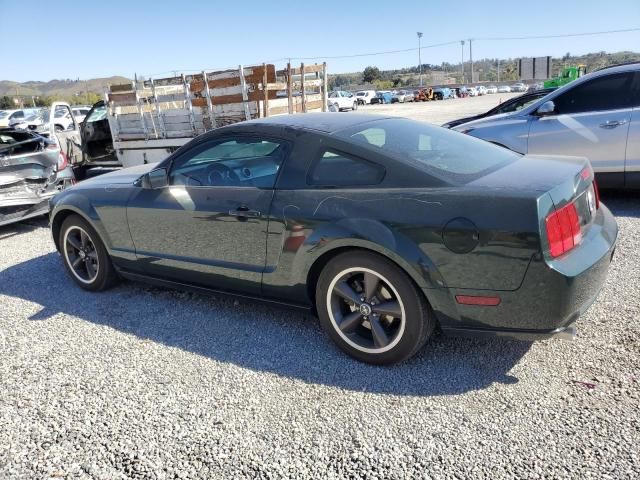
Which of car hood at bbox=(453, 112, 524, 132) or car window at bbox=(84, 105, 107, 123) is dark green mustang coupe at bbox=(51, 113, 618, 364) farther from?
car window at bbox=(84, 105, 107, 123)

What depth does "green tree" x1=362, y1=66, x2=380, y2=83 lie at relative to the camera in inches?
4547

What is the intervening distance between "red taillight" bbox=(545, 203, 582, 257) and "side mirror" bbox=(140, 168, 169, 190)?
2717mm

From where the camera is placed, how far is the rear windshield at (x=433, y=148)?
2.96 meters

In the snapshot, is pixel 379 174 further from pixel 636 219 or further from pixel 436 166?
pixel 636 219

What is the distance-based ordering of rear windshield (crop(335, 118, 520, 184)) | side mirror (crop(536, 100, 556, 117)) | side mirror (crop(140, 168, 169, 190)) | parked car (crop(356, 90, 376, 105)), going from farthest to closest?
parked car (crop(356, 90, 376, 105)) < side mirror (crop(536, 100, 556, 117)) < side mirror (crop(140, 168, 169, 190)) < rear windshield (crop(335, 118, 520, 184))

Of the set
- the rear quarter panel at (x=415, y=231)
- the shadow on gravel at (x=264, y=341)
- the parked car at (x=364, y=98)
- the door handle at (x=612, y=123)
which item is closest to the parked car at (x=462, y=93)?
the parked car at (x=364, y=98)

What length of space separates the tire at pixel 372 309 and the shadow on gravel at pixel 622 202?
423 centimetres

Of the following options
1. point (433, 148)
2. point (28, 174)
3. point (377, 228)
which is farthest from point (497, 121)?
point (28, 174)

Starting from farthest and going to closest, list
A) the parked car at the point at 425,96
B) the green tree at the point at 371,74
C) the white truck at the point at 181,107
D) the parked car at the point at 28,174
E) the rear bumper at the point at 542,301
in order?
1. the green tree at the point at 371,74
2. the parked car at the point at 425,96
3. the white truck at the point at 181,107
4. the parked car at the point at 28,174
5. the rear bumper at the point at 542,301

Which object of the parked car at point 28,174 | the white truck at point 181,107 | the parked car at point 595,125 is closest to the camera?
the parked car at point 595,125

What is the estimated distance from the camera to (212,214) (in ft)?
11.6

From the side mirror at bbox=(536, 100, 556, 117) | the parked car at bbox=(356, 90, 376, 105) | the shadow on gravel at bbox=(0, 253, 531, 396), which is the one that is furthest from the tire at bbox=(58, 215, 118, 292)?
the parked car at bbox=(356, 90, 376, 105)

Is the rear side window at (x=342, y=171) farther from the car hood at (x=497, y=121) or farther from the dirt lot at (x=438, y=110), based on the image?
the dirt lot at (x=438, y=110)

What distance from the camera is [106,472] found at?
7.81 ft
